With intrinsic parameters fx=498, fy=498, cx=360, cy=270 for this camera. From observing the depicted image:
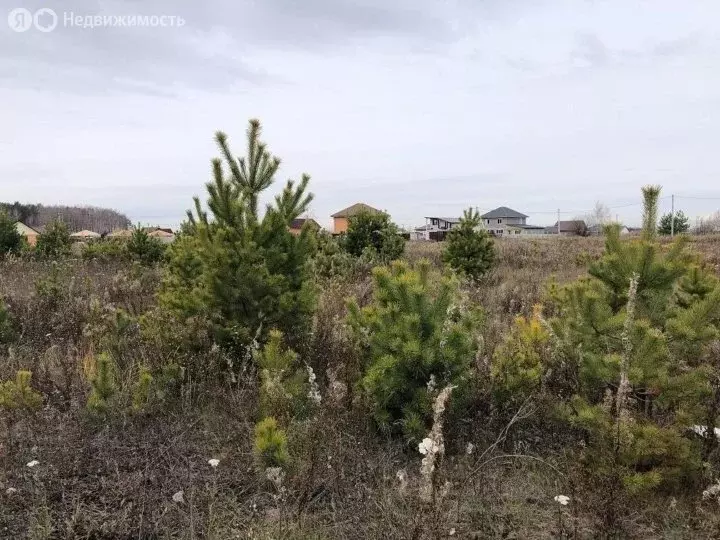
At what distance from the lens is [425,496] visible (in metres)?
2.01

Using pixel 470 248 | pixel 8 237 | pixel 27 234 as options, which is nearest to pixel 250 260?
pixel 470 248

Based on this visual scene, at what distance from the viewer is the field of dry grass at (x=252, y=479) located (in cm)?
257

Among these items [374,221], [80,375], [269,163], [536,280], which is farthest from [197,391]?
[536,280]

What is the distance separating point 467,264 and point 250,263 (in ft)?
26.3

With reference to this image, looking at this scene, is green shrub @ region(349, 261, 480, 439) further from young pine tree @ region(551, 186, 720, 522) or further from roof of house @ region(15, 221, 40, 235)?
roof of house @ region(15, 221, 40, 235)

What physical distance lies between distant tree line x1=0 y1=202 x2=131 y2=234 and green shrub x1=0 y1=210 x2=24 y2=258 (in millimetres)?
71616

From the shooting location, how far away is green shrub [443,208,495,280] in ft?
39.5

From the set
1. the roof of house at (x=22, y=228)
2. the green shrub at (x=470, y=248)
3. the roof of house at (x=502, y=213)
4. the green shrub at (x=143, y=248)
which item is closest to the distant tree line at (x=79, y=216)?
the roof of house at (x=22, y=228)

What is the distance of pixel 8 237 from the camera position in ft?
56.4

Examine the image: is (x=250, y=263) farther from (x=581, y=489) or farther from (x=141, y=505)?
(x=581, y=489)

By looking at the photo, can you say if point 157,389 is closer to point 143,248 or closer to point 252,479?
point 252,479

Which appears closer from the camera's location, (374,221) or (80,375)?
(80,375)

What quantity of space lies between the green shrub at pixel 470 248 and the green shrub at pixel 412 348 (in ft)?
28.0

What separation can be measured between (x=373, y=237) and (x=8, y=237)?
42.8 feet
